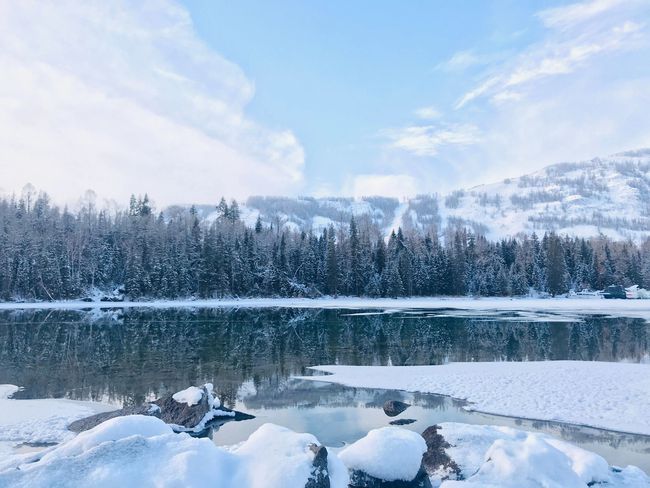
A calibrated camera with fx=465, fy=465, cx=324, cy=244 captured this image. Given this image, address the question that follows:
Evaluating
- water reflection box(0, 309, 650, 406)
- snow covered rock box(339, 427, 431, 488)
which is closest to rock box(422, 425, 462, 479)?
snow covered rock box(339, 427, 431, 488)

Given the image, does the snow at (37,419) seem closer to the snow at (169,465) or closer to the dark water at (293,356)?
the dark water at (293,356)

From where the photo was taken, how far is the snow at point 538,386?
48.3ft

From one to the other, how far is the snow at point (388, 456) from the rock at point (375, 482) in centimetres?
6

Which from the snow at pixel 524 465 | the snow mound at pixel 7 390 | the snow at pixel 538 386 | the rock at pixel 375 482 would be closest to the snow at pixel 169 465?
the rock at pixel 375 482

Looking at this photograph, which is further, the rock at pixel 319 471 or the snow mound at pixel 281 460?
the rock at pixel 319 471

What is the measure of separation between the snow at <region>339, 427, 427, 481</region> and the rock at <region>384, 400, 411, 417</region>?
6.05 m

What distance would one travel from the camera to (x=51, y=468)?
250 inches

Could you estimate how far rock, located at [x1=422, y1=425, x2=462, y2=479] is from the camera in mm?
9695

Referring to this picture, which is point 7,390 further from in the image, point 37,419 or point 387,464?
point 387,464

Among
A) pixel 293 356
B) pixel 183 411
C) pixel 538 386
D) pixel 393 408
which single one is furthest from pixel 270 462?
pixel 293 356

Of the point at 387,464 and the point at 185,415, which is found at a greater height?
the point at 387,464

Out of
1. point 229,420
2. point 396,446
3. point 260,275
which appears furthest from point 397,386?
point 260,275

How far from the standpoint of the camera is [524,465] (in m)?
8.56

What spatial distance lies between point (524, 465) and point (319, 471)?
4155 millimetres
